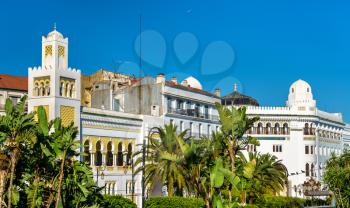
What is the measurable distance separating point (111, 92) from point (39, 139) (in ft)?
129

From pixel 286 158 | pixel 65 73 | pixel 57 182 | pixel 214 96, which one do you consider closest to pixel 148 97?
pixel 214 96

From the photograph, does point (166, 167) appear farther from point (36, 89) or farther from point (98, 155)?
point (36, 89)

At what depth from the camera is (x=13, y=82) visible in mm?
68375

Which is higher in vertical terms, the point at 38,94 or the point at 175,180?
the point at 38,94

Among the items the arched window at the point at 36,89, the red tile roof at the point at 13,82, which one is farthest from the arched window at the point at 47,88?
the red tile roof at the point at 13,82

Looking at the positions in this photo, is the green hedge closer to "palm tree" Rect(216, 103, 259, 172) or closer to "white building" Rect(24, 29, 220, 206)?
"white building" Rect(24, 29, 220, 206)

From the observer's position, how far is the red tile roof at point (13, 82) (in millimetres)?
66500

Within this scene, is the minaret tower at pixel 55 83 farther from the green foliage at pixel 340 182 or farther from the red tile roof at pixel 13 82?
the green foliage at pixel 340 182

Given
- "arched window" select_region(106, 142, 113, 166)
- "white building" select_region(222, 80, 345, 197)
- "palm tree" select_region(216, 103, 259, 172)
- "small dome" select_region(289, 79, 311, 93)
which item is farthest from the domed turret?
"palm tree" select_region(216, 103, 259, 172)

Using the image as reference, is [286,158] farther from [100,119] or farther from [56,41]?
[56,41]

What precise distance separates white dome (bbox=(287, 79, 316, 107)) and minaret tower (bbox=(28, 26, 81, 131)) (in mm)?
45821

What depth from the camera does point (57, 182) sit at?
112ft

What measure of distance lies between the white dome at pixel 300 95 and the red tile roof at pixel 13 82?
4006 cm

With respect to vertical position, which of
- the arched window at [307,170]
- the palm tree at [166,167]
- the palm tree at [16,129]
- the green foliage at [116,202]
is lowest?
the green foliage at [116,202]
